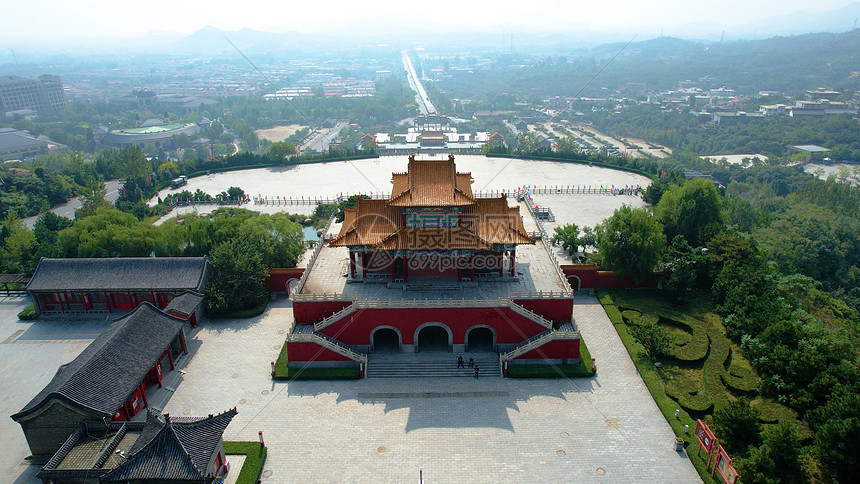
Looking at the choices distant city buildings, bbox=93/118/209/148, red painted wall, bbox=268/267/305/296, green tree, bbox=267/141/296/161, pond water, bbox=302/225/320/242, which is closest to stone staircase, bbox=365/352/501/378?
red painted wall, bbox=268/267/305/296

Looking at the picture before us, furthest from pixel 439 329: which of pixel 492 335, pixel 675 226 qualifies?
pixel 675 226

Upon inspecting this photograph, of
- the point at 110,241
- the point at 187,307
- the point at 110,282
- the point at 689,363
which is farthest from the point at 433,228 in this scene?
the point at 110,241

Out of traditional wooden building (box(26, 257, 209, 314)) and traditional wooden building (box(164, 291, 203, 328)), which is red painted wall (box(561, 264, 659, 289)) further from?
traditional wooden building (box(26, 257, 209, 314))

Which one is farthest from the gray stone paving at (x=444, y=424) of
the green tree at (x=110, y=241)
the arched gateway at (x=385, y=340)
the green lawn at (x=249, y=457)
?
the green tree at (x=110, y=241)

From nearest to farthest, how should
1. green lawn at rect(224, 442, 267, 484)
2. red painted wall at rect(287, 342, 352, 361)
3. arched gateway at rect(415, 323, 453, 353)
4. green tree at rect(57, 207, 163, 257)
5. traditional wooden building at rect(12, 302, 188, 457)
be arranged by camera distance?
green lawn at rect(224, 442, 267, 484), traditional wooden building at rect(12, 302, 188, 457), red painted wall at rect(287, 342, 352, 361), arched gateway at rect(415, 323, 453, 353), green tree at rect(57, 207, 163, 257)

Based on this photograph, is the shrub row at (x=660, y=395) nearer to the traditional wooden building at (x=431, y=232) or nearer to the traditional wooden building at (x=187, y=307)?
the traditional wooden building at (x=431, y=232)

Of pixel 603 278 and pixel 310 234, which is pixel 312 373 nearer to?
pixel 603 278
